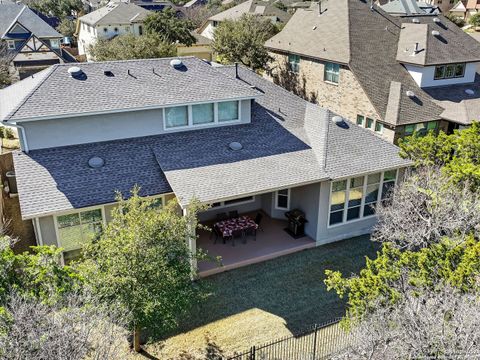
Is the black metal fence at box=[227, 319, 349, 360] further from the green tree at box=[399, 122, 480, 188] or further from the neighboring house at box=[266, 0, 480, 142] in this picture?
the neighboring house at box=[266, 0, 480, 142]

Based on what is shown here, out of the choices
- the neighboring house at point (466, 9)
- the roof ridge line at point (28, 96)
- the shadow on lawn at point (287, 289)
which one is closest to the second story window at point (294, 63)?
the shadow on lawn at point (287, 289)

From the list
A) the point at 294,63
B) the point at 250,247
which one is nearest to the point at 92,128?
the point at 250,247

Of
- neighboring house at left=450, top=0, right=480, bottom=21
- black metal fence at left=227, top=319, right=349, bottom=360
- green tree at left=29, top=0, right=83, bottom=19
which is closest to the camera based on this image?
black metal fence at left=227, top=319, right=349, bottom=360

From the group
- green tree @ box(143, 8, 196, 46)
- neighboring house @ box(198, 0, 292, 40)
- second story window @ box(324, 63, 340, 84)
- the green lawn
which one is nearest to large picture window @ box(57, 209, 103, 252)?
the green lawn

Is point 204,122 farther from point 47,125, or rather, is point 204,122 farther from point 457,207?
point 457,207

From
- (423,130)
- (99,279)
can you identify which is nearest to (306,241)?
(99,279)
